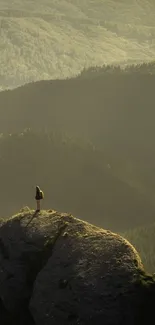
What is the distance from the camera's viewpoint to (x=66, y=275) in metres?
23.1

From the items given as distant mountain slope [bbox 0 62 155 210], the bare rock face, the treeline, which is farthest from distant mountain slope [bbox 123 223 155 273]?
the bare rock face

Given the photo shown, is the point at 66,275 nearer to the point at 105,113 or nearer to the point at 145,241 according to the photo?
the point at 145,241

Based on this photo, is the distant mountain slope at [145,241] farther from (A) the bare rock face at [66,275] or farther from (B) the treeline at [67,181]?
(A) the bare rock face at [66,275]

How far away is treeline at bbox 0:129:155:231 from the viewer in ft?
342

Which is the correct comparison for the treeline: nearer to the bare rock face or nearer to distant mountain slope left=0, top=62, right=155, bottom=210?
distant mountain slope left=0, top=62, right=155, bottom=210

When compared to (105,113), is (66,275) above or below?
below

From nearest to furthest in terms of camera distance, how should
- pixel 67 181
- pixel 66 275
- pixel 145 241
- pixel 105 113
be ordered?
pixel 66 275
pixel 145 241
pixel 67 181
pixel 105 113

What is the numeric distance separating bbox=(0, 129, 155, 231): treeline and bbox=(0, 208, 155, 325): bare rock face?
7104 centimetres

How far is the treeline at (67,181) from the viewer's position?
4109 inches

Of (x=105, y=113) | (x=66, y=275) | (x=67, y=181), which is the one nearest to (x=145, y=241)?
(x=67, y=181)

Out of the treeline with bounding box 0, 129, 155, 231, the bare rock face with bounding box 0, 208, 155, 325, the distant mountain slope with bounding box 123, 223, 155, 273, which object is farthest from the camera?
the treeline with bounding box 0, 129, 155, 231

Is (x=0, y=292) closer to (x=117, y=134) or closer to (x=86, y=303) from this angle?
(x=86, y=303)

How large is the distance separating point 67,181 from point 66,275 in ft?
300

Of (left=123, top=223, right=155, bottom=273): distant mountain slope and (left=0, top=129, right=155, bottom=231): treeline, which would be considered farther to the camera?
(left=0, top=129, right=155, bottom=231): treeline
